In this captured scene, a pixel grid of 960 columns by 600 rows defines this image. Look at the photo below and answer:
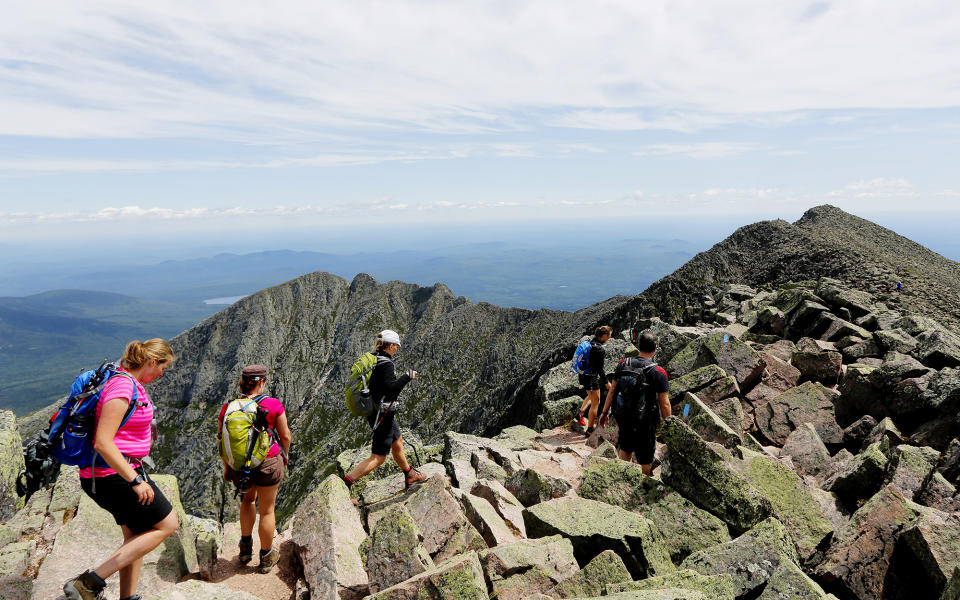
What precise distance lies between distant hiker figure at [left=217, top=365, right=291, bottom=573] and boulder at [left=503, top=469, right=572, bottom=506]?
536 centimetres

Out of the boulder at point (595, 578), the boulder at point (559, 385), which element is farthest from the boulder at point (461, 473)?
the boulder at point (559, 385)

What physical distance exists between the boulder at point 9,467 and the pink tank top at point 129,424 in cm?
647

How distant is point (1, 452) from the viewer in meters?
10.0

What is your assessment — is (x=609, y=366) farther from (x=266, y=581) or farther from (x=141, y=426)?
(x=141, y=426)

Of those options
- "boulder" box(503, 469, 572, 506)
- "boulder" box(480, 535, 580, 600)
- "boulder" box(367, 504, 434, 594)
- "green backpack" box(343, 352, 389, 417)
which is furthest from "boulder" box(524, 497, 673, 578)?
"green backpack" box(343, 352, 389, 417)

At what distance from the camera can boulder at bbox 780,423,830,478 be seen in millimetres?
11627

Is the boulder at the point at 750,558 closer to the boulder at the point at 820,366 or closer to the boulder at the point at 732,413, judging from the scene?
the boulder at the point at 732,413

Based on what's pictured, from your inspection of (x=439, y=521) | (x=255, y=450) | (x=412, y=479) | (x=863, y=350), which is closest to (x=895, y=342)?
(x=863, y=350)

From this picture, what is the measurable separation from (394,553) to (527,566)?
2.08 metres

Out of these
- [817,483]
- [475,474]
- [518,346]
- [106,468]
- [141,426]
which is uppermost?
[141,426]

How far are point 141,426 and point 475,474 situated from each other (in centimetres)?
832

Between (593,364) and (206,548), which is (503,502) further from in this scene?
(593,364)

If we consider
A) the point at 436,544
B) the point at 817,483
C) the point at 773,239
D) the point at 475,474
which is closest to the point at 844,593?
the point at 817,483

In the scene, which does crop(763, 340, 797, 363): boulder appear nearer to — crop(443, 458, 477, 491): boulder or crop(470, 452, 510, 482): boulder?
crop(470, 452, 510, 482): boulder
